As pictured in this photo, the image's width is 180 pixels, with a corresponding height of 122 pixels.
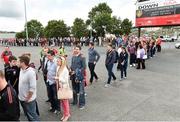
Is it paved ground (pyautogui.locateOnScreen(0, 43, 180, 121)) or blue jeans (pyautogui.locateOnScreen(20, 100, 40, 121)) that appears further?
paved ground (pyautogui.locateOnScreen(0, 43, 180, 121))

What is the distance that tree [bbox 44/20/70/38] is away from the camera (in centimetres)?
7200

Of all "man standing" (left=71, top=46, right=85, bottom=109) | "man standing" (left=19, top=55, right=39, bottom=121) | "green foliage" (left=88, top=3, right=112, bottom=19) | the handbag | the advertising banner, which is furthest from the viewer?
"green foliage" (left=88, top=3, right=112, bottom=19)

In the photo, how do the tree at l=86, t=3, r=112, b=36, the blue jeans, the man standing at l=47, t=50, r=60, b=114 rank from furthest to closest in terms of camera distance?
1. the tree at l=86, t=3, r=112, b=36
2. the man standing at l=47, t=50, r=60, b=114
3. the blue jeans

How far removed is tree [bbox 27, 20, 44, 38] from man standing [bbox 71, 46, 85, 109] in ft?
292

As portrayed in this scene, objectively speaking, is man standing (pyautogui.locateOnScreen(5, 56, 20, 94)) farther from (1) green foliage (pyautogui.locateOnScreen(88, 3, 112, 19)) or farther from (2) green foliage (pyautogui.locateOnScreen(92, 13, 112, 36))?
(1) green foliage (pyautogui.locateOnScreen(88, 3, 112, 19))

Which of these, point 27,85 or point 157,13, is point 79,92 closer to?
point 27,85

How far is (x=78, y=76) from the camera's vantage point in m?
7.66

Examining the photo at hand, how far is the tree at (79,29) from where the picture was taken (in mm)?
62562

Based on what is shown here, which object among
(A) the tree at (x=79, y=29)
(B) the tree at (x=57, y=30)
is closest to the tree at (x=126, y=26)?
(A) the tree at (x=79, y=29)

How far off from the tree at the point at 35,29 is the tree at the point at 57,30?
2239 cm

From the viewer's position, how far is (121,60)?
12398 mm

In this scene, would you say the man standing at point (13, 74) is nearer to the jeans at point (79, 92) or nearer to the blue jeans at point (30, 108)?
the blue jeans at point (30, 108)

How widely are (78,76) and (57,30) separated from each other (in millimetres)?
65459

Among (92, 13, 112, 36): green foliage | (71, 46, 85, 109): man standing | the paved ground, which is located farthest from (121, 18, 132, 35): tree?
(71, 46, 85, 109): man standing
